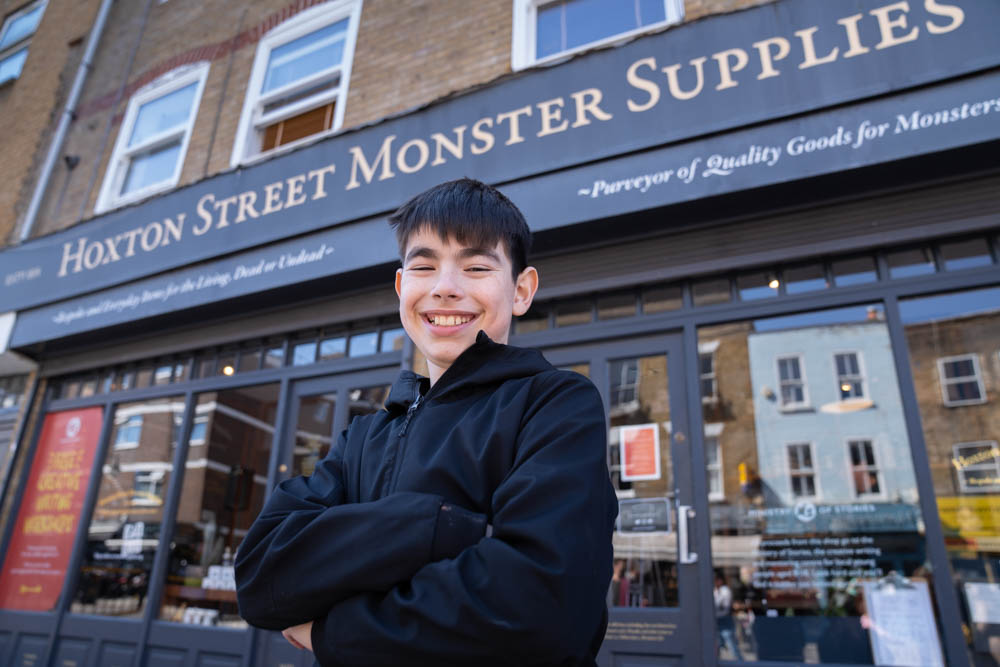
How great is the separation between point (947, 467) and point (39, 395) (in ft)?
27.7

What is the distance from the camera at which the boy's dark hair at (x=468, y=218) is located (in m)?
1.39

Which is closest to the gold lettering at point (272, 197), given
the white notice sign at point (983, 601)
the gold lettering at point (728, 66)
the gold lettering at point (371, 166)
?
the gold lettering at point (371, 166)

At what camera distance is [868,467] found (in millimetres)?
4668

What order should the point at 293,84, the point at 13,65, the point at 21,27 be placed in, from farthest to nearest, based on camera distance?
the point at 21,27 → the point at 13,65 → the point at 293,84

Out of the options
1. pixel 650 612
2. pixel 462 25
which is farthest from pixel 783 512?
pixel 462 25

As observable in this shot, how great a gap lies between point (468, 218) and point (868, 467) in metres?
4.57

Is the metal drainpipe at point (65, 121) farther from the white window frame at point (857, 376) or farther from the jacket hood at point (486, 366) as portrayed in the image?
the white window frame at point (857, 376)

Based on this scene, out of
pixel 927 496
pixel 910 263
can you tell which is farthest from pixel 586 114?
pixel 927 496

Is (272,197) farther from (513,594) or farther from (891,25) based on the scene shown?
(513,594)

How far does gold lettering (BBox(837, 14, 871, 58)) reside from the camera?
3.52 m

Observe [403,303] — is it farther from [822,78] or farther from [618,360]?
[822,78]

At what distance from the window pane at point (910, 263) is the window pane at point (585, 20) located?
2751 mm

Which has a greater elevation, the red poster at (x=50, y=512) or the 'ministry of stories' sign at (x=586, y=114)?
the 'ministry of stories' sign at (x=586, y=114)

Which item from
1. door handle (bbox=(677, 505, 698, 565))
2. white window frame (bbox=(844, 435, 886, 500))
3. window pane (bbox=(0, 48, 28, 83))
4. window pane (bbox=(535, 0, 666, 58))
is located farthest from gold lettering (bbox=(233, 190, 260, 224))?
window pane (bbox=(0, 48, 28, 83))
